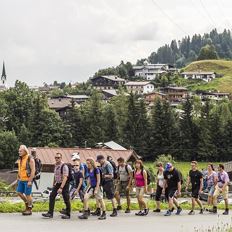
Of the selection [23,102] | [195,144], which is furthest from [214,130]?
[23,102]

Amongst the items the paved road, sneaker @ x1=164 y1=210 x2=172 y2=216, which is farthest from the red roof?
the paved road

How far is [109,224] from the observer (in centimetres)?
1419

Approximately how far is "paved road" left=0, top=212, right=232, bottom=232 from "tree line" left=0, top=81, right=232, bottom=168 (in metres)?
78.8

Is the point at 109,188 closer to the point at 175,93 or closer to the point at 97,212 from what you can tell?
the point at 97,212

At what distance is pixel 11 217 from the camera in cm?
1452

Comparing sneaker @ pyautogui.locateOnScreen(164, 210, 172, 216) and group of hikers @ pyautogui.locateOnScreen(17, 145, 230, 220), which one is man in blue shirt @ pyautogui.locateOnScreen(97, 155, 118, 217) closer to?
group of hikers @ pyautogui.locateOnScreen(17, 145, 230, 220)

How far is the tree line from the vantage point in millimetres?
98000

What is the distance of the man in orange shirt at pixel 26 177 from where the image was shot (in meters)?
14.8

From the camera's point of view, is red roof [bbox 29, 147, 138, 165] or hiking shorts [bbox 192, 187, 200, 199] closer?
hiking shorts [bbox 192, 187, 200, 199]

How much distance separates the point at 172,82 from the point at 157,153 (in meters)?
96.3

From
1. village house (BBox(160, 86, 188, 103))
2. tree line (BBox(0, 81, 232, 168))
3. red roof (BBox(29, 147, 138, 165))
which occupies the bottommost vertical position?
red roof (BBox(29, 147, 138, 165))

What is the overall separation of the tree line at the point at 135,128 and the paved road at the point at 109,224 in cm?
7885

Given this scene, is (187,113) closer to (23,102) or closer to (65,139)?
(65,139)

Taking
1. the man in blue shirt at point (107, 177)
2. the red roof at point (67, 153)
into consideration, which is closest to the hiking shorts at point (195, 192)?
the man in blue shirt at point (107, 177)
